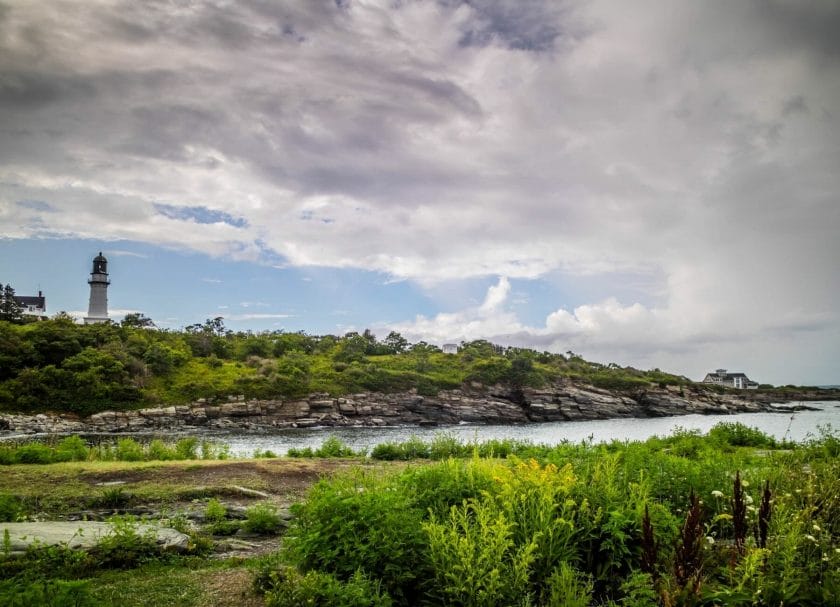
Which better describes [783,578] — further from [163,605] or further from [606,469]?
[163,605]

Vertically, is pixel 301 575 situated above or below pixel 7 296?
below

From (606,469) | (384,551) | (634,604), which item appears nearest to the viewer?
(634,604)

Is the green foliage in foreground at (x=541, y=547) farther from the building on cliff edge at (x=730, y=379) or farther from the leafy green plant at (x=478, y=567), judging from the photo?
the building on cliff edge at (x=730, y=379)

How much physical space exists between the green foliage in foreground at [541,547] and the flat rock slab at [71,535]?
2241 mm

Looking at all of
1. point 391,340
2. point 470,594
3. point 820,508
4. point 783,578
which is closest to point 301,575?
point 470,594

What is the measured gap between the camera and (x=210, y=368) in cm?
7962

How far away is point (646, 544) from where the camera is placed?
4.39 metres

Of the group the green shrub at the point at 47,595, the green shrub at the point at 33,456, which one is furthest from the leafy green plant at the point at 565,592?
the green shrub at the point at 33,456

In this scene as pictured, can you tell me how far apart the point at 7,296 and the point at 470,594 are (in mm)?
110684

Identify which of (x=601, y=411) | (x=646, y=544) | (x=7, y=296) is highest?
(x=7, y=296)

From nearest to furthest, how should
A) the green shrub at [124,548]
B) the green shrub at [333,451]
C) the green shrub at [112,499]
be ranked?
the green shrub at [124,548], the green shrub at [112,499], the green shrub at [333,451]

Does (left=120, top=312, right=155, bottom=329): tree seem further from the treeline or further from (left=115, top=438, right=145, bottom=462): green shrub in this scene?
(left=115, top=438, right=145, bottom=462): green shrub

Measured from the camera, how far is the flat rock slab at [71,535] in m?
7.04

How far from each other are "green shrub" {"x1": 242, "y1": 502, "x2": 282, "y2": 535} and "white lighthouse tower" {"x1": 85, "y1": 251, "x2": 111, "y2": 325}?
116170 millimetres
